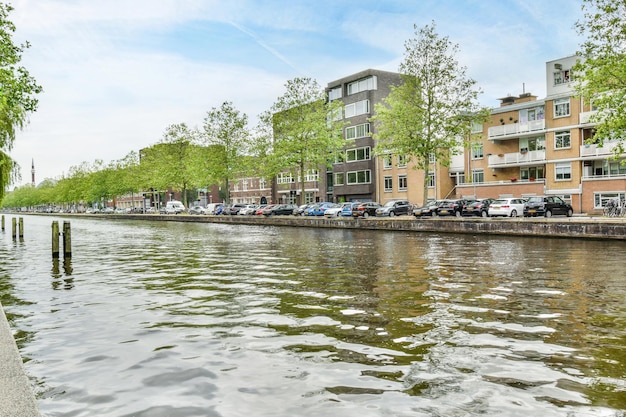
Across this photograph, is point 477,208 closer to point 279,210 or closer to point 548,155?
point 548,155

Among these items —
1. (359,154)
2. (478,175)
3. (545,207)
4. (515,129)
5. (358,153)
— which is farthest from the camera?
(358,153)

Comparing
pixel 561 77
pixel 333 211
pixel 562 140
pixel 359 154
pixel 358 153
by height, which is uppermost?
pixel 561 77

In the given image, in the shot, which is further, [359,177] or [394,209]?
[359,177]

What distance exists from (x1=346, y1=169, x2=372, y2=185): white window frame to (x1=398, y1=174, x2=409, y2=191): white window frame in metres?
5.95

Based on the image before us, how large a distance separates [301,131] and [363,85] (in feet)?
81.6

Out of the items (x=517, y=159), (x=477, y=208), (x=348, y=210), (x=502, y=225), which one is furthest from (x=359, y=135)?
(x=502, y=225)

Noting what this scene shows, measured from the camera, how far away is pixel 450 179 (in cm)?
6988

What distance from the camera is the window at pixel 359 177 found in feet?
263

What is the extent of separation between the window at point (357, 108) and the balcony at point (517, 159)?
79.2 ft

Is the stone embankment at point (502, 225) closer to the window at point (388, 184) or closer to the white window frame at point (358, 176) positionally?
the window at point (388, 184)

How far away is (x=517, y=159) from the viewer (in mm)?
59719

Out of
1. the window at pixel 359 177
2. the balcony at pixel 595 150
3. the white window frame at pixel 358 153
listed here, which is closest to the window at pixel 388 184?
the window at pixel 359 177

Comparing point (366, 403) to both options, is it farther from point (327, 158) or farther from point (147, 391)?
point (327, 158)

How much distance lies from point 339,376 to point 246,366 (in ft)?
4.17
